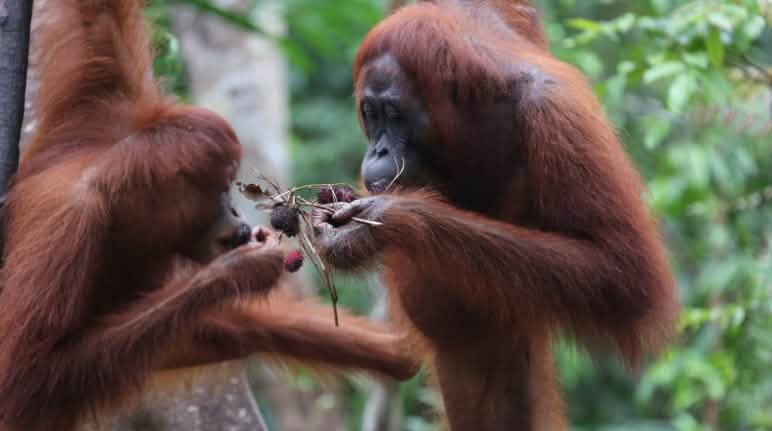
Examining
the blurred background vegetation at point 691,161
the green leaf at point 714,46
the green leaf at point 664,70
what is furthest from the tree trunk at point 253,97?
the green leaf at point 714,46

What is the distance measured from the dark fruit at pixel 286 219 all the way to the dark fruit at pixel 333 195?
77 millimetres

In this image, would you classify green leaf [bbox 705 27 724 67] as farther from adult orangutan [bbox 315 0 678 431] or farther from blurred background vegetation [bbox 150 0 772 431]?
adult orangutan [bbox 315 0 678 431]

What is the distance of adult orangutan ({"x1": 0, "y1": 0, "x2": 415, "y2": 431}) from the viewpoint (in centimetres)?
295

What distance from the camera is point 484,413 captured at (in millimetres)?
3381

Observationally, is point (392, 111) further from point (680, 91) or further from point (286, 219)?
point (680, 91)

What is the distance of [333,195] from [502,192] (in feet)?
1.75

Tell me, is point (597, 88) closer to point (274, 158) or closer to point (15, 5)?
point (15, 5)

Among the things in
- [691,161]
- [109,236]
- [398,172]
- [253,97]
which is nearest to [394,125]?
[398,172]

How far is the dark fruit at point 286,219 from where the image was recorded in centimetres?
269

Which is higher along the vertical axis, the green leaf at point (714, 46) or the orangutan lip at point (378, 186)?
the green leaf at point (714, 46)

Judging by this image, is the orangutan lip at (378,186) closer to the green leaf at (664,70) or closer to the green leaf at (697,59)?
the green leaf at (664,70)

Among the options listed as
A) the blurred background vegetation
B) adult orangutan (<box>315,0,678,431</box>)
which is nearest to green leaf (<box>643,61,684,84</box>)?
the blurred background vegetation

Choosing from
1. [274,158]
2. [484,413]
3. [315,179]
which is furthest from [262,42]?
[484,413]

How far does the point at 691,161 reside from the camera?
4.99m
